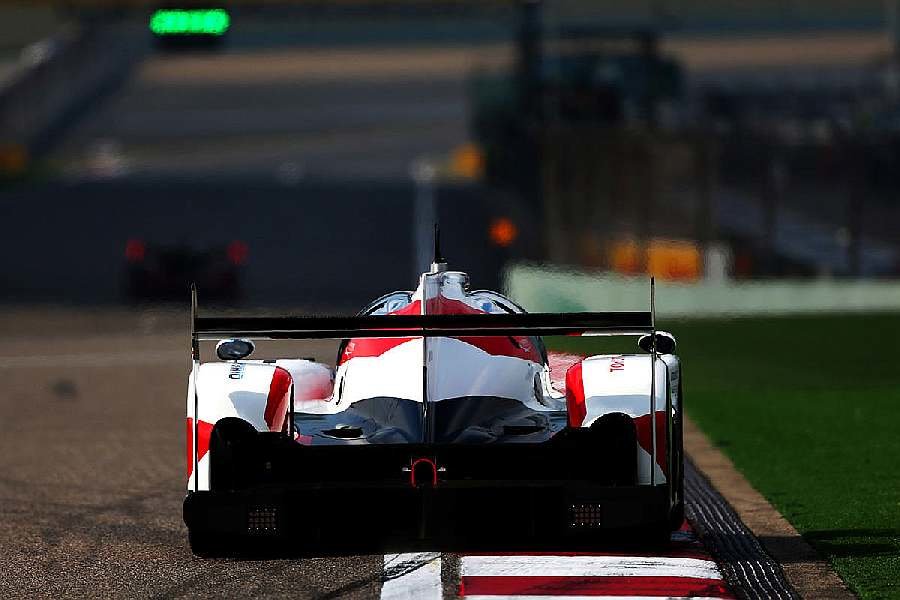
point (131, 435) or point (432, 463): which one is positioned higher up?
point (432, 463)

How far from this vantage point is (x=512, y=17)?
2085 inches

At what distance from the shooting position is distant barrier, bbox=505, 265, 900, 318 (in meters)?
25.9

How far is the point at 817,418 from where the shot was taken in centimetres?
1606

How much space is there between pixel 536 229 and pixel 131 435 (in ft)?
64.1

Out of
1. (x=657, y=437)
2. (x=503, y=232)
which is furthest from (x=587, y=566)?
(x=503, y=232)

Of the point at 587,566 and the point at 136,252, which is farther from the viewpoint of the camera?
the point at 136,252

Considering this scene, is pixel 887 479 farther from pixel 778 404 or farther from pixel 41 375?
pixel 41 375

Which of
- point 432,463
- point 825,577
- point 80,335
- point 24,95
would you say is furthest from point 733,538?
point 24,95

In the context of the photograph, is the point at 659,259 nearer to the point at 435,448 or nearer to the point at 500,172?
the point at 500,172

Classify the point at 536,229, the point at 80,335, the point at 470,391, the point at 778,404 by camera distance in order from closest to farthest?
the point at 470,391 → the point at 778,404 → the point at 80,335 → the point at 536,229

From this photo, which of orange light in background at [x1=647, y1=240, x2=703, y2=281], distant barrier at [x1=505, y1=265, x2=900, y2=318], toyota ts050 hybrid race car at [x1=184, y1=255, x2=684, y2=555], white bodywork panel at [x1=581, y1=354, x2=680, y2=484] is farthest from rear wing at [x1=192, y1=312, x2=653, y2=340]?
orange light in background at [x1=647, y1=240, x2=703, y2=281]

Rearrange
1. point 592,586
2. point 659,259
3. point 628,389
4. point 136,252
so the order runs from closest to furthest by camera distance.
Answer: point 592,586
point 628,389
point 659,259
point 136,252

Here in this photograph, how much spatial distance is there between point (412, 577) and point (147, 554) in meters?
1.75

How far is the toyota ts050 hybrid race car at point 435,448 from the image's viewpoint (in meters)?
8.94
